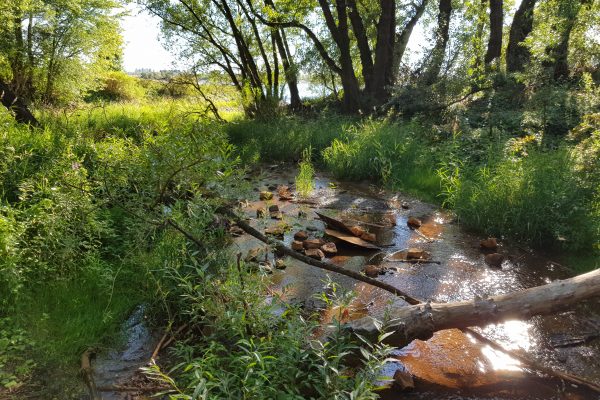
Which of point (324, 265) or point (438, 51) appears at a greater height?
point (438, 51)

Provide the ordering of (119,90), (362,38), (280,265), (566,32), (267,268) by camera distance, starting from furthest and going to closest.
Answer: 1. (119,90)
2. (362,38)
3. (566,32)
4. (280,265)
5. (267,268)

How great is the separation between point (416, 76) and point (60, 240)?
35.2ft

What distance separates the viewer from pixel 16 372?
2.69 m

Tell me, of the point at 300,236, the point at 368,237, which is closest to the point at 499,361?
the point at 368,237

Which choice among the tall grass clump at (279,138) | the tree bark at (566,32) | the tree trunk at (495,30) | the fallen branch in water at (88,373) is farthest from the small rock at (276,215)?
the tree trunk at (495,30)

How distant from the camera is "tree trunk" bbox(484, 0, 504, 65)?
12823mm

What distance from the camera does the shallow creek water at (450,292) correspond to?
2.94m

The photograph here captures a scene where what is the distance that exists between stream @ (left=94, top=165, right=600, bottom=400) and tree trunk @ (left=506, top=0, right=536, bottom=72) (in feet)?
24.0

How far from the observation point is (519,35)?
12.7 meters

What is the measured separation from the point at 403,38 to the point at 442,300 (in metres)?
14.9

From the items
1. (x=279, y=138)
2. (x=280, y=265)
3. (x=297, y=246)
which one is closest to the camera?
(x=280, y=265)

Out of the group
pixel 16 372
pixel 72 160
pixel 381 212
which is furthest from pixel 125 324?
pixel 381 212

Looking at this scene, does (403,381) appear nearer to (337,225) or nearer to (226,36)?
(337,225)

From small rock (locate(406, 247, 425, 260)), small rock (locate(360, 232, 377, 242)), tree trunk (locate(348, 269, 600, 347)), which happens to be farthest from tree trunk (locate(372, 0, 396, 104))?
tree trunk (locate(348, 269, 600, 347))
